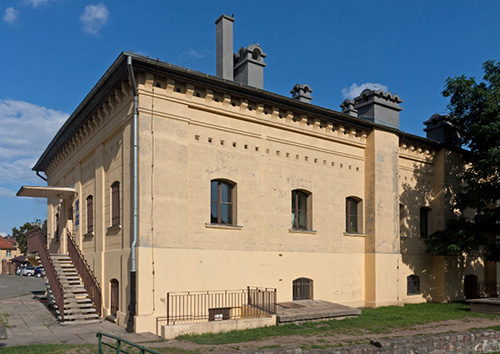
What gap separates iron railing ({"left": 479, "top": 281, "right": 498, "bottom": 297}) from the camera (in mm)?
23594

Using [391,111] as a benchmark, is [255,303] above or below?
below

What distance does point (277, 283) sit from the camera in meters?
16.2

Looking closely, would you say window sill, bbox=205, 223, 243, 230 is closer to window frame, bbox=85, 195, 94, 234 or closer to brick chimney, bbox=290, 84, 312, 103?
window frame, bbox=85, 195, 94, 234

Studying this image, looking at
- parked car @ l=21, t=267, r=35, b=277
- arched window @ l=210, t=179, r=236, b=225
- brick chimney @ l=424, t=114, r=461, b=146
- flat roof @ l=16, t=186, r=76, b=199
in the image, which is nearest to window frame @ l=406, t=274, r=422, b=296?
brick chimney @ l=424, t=114, r=461, b=146

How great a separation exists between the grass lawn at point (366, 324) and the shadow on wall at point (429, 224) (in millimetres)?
2503

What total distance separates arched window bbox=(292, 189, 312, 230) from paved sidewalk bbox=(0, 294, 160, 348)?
277 inches

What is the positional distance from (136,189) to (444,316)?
11.5 metres

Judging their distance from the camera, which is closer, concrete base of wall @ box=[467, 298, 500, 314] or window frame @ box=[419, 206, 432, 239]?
concrete base of wall @ box=[467, 298, 500, 314]

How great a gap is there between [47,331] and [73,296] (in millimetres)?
2595

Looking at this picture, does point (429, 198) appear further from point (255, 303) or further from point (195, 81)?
point (195, 81)

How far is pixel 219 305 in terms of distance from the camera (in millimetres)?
14594

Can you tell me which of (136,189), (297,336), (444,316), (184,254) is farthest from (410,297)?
(136,189)

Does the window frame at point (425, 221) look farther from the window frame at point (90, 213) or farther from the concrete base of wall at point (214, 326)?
the window frame at point (90, 213)

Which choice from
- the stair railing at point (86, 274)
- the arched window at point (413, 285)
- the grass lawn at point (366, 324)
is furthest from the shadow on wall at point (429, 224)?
the stair railing at point (86, 274)
